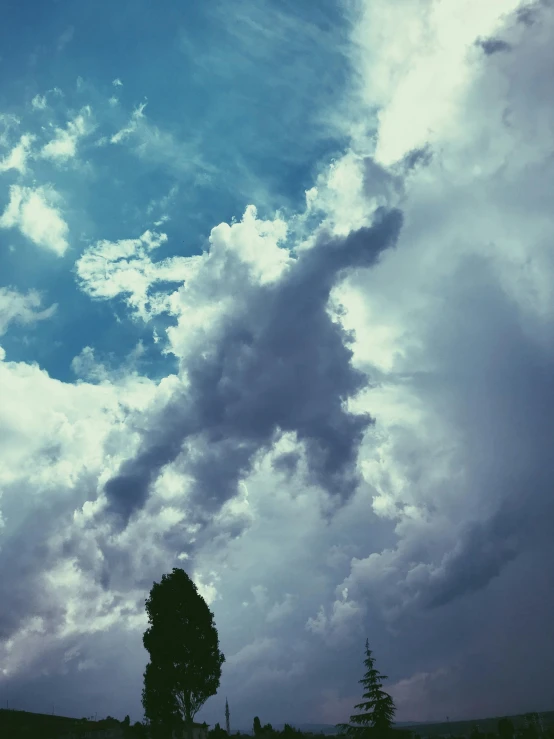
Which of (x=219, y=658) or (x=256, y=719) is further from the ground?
(x=219, y=658)

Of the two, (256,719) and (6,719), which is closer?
(6,719)

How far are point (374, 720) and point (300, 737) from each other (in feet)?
157

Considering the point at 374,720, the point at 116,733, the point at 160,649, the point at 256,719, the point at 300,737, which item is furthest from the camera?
the point at 256,719

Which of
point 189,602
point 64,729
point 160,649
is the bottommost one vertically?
point 64,729

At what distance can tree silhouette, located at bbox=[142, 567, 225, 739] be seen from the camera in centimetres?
5650

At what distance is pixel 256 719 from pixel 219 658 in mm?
64758

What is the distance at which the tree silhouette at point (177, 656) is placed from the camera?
56.5 meters

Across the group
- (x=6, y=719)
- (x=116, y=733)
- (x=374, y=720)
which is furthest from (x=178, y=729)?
(x=6, y=719)

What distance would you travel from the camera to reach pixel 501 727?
12750 centimetres

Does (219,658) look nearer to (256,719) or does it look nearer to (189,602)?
(189,602)

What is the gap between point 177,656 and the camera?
56.9 meters

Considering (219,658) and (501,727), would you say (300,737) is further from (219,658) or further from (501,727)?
(501,727)

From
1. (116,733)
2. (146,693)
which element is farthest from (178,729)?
(116,733)

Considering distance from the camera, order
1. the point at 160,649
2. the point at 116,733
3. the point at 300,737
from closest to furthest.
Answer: the point at 160,649 < the point at 300,737 < the point at 116,733
